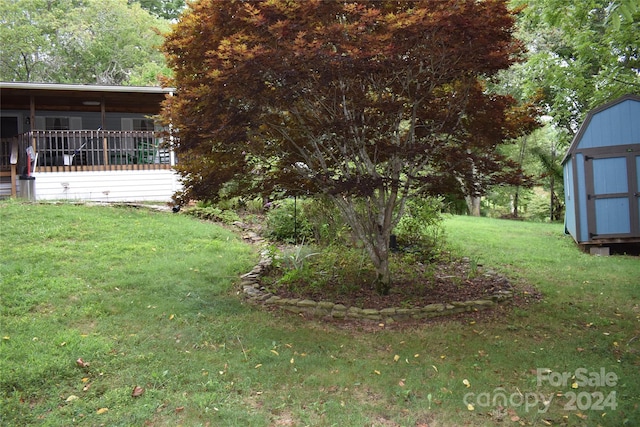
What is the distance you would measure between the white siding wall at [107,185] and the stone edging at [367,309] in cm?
816

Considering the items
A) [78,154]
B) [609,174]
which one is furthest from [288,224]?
[78,154]

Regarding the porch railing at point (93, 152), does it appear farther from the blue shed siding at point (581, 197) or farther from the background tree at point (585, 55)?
the blue shed siding at point (581, 197)

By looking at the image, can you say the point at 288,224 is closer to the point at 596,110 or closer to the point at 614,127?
the point at 596,110

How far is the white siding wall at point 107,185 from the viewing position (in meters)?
12.1

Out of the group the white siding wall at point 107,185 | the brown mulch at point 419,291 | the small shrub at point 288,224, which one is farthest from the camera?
the white siding wall at point 107,185

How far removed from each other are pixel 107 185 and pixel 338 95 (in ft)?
31.0

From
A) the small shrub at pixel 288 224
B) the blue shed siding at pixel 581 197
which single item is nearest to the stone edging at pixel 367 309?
the small shrub at pixel 288 224

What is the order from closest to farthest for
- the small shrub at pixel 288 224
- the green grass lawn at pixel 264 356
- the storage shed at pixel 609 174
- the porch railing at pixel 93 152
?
the green grass lawn at pixel 264 356, the storage shed at pixel 609 174, the small shrub at pixel 288 224, the porch railing at pixel 93 152

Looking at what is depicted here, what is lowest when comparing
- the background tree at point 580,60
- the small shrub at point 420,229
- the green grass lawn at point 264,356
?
the green grass lawn at point 264,356

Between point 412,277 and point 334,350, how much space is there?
260 cm

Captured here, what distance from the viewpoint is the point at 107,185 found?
12.6 m

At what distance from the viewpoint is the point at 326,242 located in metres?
8.10

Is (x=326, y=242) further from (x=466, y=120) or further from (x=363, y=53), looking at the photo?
(x=363, y=53)

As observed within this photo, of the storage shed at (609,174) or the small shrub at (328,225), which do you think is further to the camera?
the storage shed at (609,174)
